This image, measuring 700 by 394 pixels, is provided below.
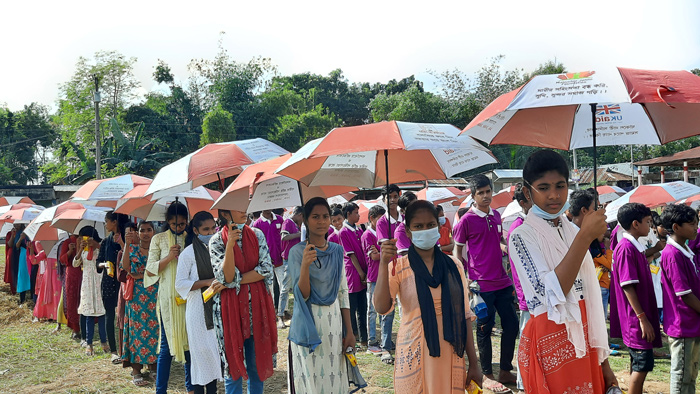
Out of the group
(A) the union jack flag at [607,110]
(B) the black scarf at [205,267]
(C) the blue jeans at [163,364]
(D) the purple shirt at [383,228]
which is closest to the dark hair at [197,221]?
(B) the black scarf at [205,267]

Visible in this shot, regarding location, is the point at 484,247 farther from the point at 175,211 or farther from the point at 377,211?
the point at 175,211

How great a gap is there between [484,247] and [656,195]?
3.58m

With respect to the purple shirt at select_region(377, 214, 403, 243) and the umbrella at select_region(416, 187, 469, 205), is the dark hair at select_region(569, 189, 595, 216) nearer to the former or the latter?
the purple shirt at select_region(377, 214, 403, 243)

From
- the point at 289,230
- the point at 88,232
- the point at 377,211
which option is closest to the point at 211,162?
the point at 377,211

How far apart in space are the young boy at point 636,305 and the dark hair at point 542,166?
2.15 metres

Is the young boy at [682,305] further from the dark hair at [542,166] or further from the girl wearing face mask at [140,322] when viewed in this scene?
the girl wearing face mask at [140,322]

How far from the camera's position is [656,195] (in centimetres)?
792

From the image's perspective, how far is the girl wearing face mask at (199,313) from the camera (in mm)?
5172

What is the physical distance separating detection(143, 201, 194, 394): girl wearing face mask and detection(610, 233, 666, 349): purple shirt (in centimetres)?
403

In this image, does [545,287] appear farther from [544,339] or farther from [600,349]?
[600,349]

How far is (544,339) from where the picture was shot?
9.46ft

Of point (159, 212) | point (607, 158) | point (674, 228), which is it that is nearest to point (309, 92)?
point (607, 158)

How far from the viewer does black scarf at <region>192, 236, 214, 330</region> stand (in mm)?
5102

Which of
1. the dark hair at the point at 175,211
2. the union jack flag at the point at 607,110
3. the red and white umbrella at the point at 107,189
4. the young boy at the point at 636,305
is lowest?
the young boy at the point at 636,305
